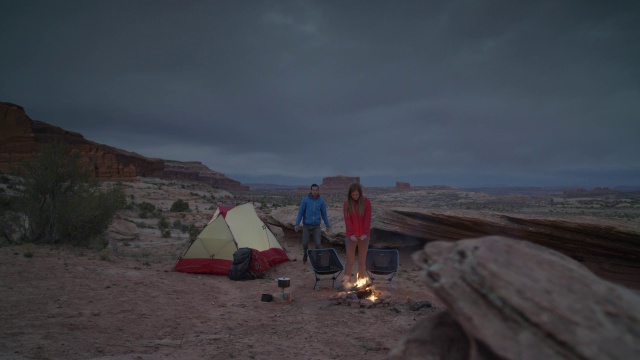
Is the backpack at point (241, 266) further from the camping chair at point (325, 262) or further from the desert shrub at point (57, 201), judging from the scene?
the desert shrub at point (57, 201)

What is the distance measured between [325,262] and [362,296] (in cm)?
156

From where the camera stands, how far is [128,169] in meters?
52.4

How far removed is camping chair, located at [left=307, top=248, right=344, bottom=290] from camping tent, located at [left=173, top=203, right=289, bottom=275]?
2161 millimetres

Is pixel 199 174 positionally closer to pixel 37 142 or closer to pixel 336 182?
pixel 336 182

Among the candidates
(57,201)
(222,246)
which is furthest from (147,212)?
(222,246)

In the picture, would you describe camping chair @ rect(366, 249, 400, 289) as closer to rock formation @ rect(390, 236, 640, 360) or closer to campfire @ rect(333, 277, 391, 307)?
campfire @ rect(333, 277, 391, 307)

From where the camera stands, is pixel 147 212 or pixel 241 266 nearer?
pixel 241 266

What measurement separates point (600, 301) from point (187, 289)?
815cm

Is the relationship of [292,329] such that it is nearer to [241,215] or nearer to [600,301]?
[600,301]

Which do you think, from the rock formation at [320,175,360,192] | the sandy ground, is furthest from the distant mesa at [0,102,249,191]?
the rock formation at [320,175,360,192]

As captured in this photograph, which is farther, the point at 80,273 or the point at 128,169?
the point at 128,169

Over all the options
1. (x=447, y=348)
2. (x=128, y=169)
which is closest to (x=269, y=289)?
(x=447, y=348)

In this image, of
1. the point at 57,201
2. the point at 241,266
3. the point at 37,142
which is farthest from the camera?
the point at 37,142

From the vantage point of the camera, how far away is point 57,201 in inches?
476
